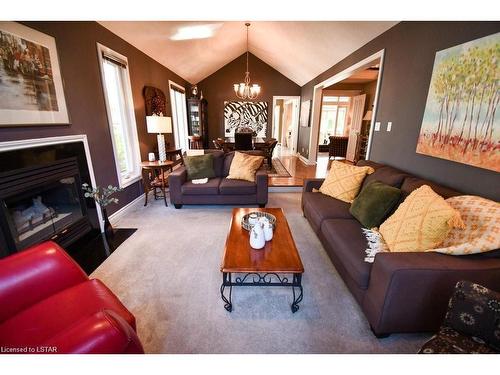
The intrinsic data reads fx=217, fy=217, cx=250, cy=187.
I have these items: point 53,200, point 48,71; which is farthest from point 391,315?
point 48,71

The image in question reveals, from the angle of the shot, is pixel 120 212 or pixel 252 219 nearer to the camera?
pixel 252 219

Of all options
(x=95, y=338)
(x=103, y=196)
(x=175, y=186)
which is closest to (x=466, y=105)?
(x=95, y=338)

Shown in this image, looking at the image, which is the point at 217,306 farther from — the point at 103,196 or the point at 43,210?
the point at 43,210

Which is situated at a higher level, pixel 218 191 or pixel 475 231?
pixel 475 231

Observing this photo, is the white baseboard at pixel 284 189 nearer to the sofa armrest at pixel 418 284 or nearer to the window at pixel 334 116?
the sofa armrest at pixel 418 284

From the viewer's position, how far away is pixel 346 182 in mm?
2488

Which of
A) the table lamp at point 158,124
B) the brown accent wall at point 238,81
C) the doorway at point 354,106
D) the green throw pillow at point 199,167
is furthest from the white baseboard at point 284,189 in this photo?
the brown accent wall at point 238,81

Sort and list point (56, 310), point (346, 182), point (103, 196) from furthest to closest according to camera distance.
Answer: point (346, 182), point (103, 196), point (56, 310)

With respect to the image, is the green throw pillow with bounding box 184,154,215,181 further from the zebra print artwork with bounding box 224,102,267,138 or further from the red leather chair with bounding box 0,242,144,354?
the zebra print artwork with bounding box 224,102,267,138

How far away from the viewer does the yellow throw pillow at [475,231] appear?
3.92 feet

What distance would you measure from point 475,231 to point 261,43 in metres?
6.06

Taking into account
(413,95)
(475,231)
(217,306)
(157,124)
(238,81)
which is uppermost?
(238,81)

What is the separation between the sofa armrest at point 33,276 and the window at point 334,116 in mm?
9533
